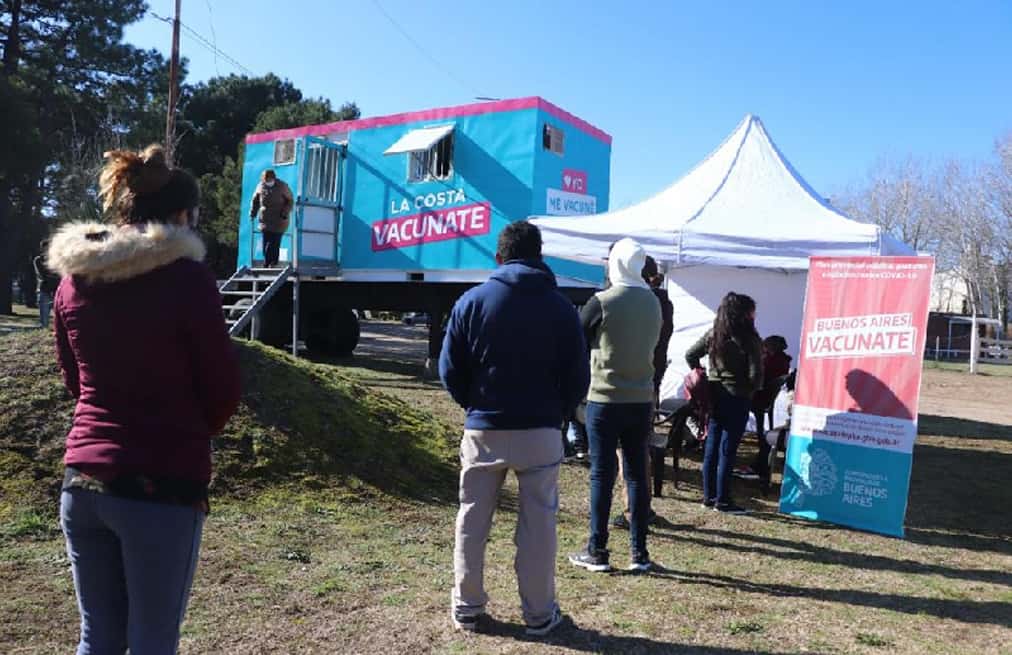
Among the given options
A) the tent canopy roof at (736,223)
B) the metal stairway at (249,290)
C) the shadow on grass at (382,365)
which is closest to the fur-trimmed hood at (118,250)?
the tent canopy roof at (736,223)

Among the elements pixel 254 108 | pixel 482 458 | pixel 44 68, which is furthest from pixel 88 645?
pixel 254 108

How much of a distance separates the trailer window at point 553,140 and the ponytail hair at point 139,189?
30.9ft

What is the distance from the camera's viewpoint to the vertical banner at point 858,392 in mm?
5734

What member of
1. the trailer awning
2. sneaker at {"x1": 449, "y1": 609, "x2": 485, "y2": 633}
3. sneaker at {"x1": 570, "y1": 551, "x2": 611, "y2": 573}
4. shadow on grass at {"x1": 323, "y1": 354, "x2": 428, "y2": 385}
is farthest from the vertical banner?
shadow on grass at {"x1": 323, "y1": 354, "x2": 428, "y2": 385}

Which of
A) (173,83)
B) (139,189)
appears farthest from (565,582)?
(173,83)

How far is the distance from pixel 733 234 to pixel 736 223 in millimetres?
308

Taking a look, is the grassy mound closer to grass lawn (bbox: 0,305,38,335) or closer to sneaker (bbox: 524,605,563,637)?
sneaker (bbox: 524,605,563,637)

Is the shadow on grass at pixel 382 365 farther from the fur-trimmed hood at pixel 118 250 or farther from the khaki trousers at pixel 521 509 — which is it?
the fur-trimmed hood at pixel 118 250

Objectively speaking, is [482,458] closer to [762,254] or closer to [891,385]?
[891,385]

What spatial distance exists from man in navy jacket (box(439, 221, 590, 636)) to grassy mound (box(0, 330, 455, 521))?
2.31 m

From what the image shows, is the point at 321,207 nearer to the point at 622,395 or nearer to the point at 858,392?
the point at 858,392

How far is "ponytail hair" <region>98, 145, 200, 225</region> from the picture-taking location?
2176 millimetres

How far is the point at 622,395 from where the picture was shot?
14.6ft

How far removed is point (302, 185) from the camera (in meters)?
13.1
